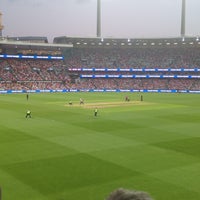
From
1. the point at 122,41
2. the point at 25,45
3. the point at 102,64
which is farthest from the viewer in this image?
the point at 102,64

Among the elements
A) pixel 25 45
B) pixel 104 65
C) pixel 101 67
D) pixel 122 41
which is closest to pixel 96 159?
pixel 25 45

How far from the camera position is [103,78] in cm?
11100

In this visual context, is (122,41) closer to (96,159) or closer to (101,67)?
(101,67)

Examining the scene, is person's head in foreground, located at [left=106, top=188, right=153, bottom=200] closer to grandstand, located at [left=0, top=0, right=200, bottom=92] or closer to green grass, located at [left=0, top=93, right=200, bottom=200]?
green grass, located at [left=0, top=93, right=200, bottom=200]

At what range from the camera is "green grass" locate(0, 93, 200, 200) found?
1422cm

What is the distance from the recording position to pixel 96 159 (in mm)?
19109

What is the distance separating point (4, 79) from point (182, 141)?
77740mm

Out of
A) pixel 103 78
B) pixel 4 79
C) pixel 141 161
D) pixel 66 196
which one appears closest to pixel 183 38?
pixel 103 78

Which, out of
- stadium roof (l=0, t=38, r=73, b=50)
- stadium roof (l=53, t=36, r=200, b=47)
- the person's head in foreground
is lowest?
the person's head in foreground

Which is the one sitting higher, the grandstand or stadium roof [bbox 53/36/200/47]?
stadium roof [bbox 53/36/200/47]

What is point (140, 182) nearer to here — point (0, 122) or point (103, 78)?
point (0, 122)

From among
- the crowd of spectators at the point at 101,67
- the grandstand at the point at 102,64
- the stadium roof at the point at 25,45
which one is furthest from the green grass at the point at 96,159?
the grandstand at the point at 102,64

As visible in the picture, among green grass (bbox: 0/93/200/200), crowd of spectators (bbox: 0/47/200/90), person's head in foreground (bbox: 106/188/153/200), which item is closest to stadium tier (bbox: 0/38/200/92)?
crowd of spectators (bbox: 0/47/200/90)

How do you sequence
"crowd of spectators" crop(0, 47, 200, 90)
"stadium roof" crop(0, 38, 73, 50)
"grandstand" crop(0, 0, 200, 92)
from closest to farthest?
"stadium roof" crop(0, 38, 73, 50) < "crowd of spectators" crop(0, 47, 200, 90) < "grandstand" crop(0, 0, 200, 92)
